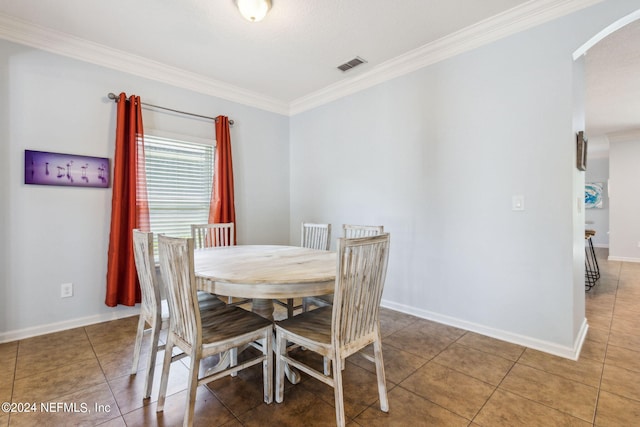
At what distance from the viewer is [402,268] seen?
3070mm

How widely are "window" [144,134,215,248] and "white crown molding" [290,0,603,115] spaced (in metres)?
1.77

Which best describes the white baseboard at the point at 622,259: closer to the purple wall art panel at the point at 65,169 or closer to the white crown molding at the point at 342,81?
the white crown molding at the point at 342,81

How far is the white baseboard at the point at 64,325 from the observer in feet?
7.93

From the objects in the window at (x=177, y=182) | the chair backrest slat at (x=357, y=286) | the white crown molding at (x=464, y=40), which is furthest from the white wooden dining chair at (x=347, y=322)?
the window at (x=177, y=182)

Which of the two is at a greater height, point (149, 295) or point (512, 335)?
point (149, 295)

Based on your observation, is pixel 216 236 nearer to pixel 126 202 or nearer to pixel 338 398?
pixel 126 202

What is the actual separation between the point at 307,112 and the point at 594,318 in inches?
155

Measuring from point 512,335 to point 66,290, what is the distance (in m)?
3.83

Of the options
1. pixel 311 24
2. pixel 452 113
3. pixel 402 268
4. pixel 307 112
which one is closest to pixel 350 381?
pixel 402 268

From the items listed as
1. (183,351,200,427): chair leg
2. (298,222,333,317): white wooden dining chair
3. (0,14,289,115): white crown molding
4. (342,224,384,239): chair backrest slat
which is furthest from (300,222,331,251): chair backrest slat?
(0,14,289,115): white crown molding

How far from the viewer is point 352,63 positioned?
3.04 metres

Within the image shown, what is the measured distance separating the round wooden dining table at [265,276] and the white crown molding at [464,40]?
2106 millimetres

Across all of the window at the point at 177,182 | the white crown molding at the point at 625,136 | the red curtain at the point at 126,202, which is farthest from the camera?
the white crown molding at the point at 625,136

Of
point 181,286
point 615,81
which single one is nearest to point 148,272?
point 181,286
